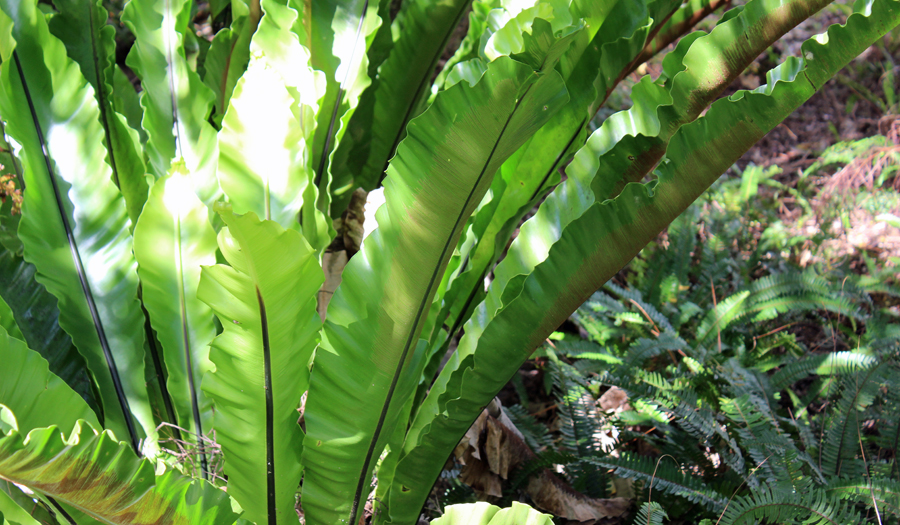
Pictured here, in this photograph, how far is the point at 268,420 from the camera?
34.4 inches

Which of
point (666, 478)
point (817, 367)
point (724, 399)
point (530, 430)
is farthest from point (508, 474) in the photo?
point (817, 367)

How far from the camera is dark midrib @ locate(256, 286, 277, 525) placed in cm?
77

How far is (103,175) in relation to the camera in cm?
114

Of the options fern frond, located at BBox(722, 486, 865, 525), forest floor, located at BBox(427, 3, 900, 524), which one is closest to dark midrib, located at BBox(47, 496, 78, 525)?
forest floor, located at BBox(427, 3, 900, 524)

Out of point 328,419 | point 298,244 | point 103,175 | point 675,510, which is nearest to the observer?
point 298,244

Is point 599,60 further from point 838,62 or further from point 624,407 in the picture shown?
point 624,407

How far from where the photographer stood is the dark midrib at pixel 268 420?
2.52ft

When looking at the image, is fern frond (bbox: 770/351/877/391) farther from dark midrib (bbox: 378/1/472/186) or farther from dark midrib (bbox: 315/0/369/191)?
dark midrib (bbox: 315/0/369/191)

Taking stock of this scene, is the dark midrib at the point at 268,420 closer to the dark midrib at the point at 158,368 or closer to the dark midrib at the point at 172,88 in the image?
the dark midrib at the point at 158,368

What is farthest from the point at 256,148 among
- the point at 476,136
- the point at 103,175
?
the point at 476,136

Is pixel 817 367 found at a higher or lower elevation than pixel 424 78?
lower

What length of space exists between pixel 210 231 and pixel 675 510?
3.79ft

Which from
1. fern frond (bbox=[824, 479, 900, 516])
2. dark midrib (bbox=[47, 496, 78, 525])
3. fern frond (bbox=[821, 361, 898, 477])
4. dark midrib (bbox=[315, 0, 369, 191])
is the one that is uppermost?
dark midrib (bbox=[315, 0, 369, 191])

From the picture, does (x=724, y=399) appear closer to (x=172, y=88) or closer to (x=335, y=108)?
(x=335, y=108)
